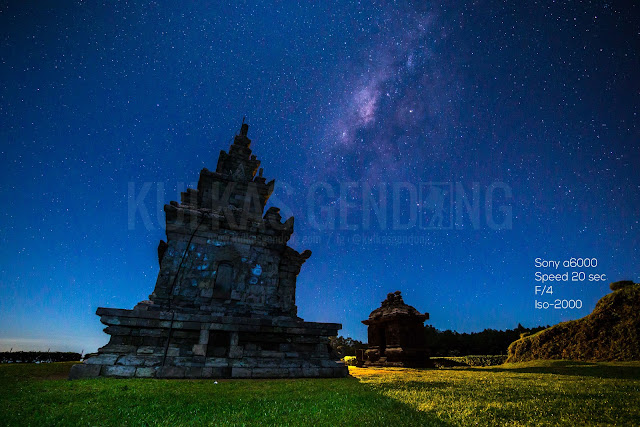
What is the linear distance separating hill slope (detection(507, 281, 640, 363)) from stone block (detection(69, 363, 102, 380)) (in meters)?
25.5

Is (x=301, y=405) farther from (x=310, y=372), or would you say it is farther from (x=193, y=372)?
(x=193, y=372)

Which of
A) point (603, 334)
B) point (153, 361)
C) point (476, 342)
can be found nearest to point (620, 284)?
point (603, 334)

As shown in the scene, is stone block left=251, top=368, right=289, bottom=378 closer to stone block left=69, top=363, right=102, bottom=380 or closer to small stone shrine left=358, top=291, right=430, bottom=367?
stone block left=69, top=363, right=102, bottom=380

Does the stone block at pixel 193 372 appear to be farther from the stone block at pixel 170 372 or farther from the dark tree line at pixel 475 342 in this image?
the dark tree line at pixel 475 342

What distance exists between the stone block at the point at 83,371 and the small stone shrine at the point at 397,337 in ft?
59.3

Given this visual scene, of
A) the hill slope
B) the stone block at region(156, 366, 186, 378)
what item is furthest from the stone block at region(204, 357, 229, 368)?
the hill slope

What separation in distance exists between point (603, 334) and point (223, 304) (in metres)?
23.2

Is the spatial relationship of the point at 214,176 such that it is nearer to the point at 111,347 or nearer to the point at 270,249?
the point at 270,249

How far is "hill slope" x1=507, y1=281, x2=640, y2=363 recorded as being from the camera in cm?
1625

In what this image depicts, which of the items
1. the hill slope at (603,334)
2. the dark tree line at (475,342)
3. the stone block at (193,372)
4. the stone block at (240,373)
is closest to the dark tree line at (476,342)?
the dark tree line at (475,342)

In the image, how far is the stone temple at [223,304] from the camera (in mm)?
9469

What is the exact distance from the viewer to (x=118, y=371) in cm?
871

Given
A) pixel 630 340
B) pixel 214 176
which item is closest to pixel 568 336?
pixel 630 340

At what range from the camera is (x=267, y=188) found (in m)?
15.8
